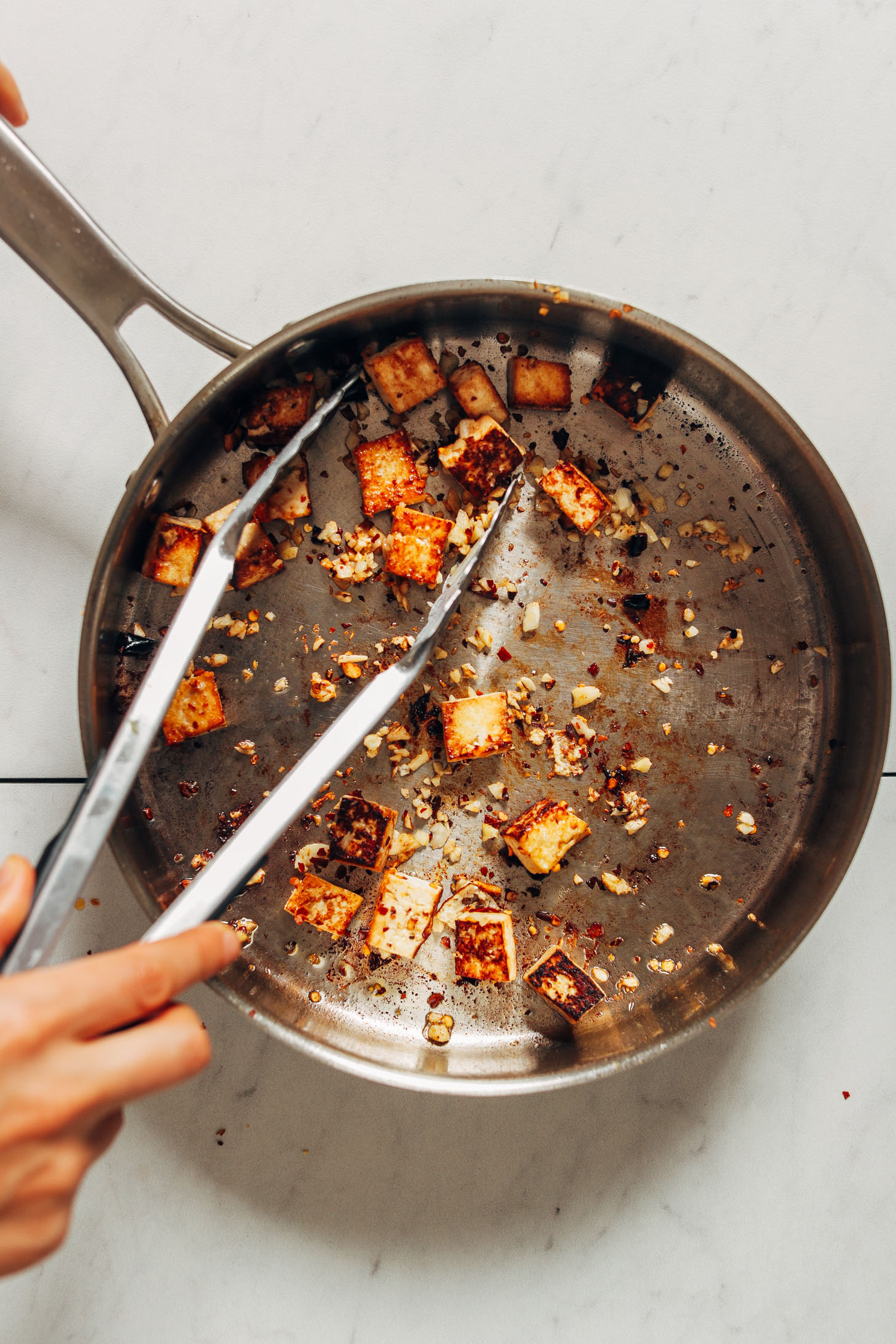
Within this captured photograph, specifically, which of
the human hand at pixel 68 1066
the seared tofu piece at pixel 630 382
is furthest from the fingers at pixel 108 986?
the seared tofu piece at pixel 630 382

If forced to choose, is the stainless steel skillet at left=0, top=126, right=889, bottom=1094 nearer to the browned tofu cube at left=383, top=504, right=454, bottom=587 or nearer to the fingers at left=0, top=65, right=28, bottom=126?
the browned tofu cube at left=383, top=504, right=454, bottom=587

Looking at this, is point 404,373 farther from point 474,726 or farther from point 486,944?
point 486,944

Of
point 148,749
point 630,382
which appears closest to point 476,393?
point 630,382

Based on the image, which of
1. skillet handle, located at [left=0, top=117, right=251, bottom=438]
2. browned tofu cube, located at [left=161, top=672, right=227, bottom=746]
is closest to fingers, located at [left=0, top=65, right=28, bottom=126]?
skillet handle, located at [left=0, top=117, right=251, bottom=438]

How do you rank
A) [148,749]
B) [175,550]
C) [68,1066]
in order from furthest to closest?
1. [175,550]
2. [148,749]
3. [68,1066]

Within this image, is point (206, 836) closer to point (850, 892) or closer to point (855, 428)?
point (850, 892)

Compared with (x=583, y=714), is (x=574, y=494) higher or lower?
higher
